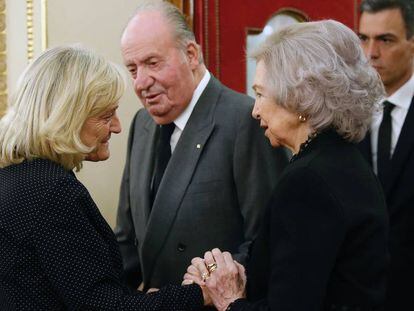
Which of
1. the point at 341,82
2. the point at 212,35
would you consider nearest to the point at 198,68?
the point at 341,82

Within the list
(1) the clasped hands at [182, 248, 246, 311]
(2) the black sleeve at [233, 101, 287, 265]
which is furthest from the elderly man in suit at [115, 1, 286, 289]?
(1) the clasped hands at [182, 248, 246, 311]

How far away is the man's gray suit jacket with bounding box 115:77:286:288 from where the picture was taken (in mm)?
2396

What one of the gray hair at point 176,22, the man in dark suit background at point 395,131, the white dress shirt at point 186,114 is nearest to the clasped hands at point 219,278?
the white dress shirt at point 186,114

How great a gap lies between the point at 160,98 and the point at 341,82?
0.94 metres

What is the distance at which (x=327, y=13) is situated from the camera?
4.34 metres

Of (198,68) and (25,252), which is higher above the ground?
(198,68)

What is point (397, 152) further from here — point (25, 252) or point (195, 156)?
point (25, 252)

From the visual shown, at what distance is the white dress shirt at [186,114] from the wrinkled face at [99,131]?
487 millimetres

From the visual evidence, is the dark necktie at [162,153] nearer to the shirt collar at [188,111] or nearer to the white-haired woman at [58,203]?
the shirt collar at [188,111]

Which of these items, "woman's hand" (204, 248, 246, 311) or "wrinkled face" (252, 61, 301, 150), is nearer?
"wrinkled face" (252, 61, 301, 150)

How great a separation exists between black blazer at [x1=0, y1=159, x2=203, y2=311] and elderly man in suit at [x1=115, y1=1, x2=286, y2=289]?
60 centimetres

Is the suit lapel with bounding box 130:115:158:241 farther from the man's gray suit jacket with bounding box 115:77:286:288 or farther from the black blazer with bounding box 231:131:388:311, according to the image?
the black blazer with bounding box 231:131:388:311

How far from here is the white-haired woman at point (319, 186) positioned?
1.65m

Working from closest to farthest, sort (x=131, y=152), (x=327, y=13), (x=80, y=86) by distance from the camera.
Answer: (x=80, y=86), (x=131, y=152), (x=327, y=13)
